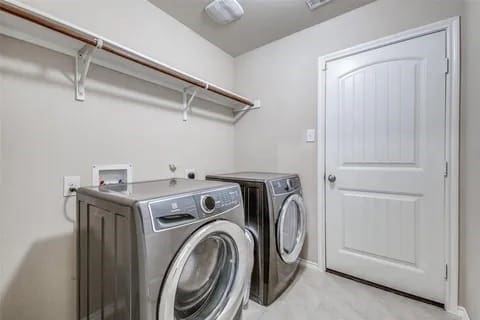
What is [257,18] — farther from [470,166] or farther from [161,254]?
[161,254]

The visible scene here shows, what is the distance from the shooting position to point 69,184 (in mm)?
1281

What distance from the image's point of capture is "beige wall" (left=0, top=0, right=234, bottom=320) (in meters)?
1.10

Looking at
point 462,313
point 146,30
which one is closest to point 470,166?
point 462,313

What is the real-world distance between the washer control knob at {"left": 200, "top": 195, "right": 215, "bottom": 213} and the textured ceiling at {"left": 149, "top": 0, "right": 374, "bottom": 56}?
5.14 ft

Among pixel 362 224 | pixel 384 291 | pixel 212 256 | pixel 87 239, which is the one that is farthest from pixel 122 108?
pixel 384 291

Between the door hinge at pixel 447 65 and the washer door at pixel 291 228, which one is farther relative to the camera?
the washer door at pixel 291 228

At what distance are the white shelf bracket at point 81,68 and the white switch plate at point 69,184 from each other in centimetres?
47

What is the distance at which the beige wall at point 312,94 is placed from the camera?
4.35 ft

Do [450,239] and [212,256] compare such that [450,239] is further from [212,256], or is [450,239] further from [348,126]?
[212,256]

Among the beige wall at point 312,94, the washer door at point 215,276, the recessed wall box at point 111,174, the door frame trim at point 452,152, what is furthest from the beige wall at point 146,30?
the door frame trim at point 452,152

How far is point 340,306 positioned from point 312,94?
1732 millimetres

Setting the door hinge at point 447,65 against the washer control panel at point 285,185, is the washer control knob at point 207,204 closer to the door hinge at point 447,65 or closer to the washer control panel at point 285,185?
the washer control panel at point 285,185

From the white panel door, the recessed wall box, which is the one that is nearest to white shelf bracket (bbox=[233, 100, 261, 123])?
the white panel door

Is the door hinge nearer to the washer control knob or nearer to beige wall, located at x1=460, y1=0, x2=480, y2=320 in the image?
beige wall, located at x1=460, y1=0, x2=480, y2=320
